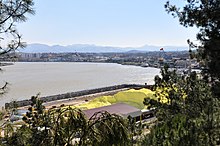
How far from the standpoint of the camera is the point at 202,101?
228 inches

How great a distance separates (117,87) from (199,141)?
33.5 metres

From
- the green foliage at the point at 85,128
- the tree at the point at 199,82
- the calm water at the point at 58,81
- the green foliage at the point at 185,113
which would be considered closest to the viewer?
the green foliage at the point at 85,128

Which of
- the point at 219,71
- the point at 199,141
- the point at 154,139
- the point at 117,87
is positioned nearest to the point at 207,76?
the point at 219,71

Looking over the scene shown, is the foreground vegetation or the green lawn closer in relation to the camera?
the foreground vegetation

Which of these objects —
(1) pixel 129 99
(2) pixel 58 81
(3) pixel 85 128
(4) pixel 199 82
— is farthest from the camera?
(2) pixel 58 81

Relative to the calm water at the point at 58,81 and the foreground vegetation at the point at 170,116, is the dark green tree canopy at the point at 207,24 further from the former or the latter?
the calm water at the point at 58,81

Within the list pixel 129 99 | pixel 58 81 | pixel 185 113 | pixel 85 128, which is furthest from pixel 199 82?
pixel 58 81

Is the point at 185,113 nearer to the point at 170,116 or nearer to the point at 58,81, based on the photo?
the point at 170,116

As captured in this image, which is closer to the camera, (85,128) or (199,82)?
(85,128)

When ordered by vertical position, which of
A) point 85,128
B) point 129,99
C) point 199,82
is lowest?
point 129,99

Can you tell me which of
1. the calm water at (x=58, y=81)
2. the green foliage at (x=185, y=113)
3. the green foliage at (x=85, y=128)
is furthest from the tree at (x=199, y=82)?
the calm water at (x=58, y=81)

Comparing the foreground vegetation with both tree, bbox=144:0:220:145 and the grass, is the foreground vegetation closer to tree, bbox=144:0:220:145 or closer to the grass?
tree, bbox=144:0:220:145

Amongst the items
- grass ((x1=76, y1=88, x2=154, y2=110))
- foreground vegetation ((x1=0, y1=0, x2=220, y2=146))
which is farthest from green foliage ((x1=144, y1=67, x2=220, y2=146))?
grass ((x1=76, y1=88, x2=154, y2=110))

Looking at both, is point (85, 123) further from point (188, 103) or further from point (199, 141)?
point (188, 103)
